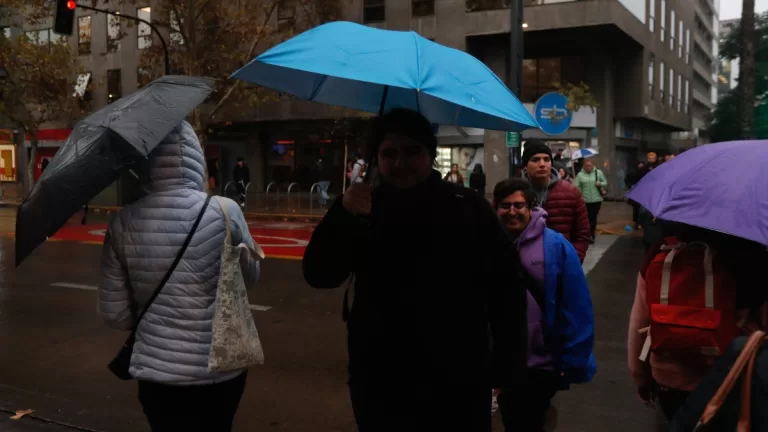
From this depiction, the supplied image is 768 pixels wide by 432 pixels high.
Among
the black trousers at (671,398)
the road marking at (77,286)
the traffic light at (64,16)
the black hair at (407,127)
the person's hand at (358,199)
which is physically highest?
the traffic light at (64,16)

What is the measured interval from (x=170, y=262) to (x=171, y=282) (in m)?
0.08

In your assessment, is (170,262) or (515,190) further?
(515,190)

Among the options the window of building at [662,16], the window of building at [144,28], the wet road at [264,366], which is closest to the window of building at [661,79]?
the window of building at [662,16]

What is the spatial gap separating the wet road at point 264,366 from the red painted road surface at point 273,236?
132 inches

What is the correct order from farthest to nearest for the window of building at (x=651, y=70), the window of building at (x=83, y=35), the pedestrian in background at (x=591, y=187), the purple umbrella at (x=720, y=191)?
1. the window of building at (x=83, y=35)
2. the window of building at (x=651, y=70)
3. the pedestrian in background at (x=591, y=187)
4. the purple umbrella at (x=720, y=191)

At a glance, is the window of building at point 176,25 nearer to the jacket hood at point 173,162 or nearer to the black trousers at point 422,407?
the jacket hood at point 173,162

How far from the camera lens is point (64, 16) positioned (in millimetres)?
14023

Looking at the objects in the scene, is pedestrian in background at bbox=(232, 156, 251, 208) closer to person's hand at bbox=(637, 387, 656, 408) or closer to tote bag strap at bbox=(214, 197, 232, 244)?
tote bag strap at bbox=(214, 197, 232, 244)

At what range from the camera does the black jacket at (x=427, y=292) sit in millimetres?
2311

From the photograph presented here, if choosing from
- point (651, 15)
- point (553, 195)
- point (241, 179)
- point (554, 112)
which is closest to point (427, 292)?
point (553, 195)

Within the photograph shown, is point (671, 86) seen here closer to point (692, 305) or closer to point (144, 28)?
point (144, 28)

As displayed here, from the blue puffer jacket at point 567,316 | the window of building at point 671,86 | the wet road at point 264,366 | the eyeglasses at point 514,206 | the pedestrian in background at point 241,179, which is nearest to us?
the blue puffer jacket at point 567,316

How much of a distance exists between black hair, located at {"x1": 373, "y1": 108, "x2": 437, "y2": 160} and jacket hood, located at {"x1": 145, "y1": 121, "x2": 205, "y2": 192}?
0.83 metres

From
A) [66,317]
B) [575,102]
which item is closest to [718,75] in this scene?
[575,102]
